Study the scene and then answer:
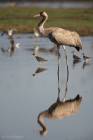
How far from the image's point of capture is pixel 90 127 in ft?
33.3

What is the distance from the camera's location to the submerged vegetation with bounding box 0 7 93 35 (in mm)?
29672

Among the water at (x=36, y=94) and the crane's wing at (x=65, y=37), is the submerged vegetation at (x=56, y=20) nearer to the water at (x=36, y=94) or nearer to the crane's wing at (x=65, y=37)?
the water at (x=36, y=94)

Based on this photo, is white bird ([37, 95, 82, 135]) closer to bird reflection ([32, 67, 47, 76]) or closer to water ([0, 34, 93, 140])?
water ([0, 34, 93, 140])

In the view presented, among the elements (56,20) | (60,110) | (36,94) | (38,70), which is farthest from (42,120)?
(56,20)

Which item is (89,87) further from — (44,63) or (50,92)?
(44,63)

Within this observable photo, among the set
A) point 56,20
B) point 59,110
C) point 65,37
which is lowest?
point 56,20

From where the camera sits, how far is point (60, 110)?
11414 millimetres

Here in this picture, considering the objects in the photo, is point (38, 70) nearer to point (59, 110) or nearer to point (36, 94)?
point (36, 94)

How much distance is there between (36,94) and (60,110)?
1.69 m

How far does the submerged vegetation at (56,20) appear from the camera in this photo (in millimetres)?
29672

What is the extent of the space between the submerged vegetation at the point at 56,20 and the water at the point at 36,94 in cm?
843

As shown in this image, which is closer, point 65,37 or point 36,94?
point 36,94

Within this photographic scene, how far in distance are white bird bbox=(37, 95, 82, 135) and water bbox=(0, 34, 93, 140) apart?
0.10m

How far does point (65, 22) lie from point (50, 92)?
18.8m
